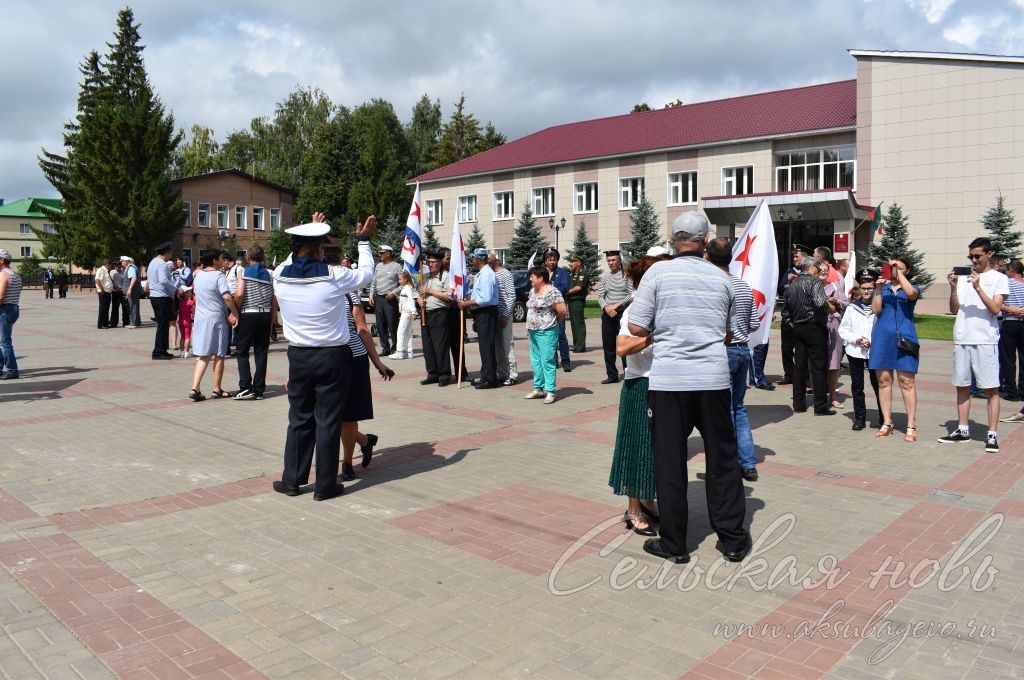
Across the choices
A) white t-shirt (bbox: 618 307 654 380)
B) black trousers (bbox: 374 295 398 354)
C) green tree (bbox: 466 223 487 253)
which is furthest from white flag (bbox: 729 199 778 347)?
green tree (bbox: 466 223 487 253)

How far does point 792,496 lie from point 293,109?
7122 centimetres

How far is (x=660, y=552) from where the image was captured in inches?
196

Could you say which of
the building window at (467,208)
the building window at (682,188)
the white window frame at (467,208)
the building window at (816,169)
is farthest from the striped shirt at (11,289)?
the building window at (467,208)

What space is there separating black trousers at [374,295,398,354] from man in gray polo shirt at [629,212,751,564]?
11.0 m

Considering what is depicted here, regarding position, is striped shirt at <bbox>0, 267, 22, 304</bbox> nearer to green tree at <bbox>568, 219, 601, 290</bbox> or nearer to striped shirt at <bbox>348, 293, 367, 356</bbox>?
striped shirt at <bbox>348, 293, 367, 356</bbox>

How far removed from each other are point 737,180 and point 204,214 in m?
40.5

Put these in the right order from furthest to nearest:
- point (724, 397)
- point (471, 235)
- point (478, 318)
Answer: point (471, 235) < point (478, 318) < point (724, 397)

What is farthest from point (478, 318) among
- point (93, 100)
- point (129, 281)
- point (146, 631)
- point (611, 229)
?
point (93, 100)

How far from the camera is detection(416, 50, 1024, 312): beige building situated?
1309 inches

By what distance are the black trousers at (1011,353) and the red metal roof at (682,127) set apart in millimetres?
27464

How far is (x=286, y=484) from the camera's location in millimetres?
6371

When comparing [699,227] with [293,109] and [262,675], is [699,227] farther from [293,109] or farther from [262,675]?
[293,109]

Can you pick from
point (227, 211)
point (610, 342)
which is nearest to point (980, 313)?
point (610, 342)

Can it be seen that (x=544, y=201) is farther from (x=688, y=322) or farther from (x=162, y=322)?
(x=688, y=322)
